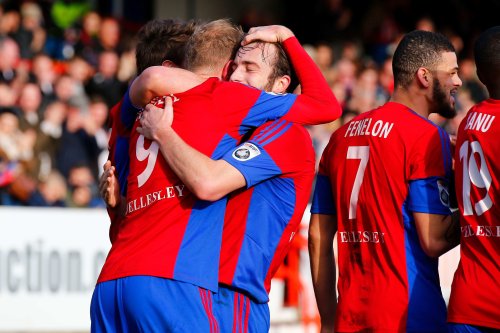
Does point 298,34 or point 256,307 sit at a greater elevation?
point 298,34

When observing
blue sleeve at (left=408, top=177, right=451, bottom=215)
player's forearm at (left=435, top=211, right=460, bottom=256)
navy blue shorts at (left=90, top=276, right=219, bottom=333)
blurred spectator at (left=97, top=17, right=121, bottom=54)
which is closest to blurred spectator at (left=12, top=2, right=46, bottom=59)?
blurred spectator at (left=97, top=17, right=121, bottom=54)

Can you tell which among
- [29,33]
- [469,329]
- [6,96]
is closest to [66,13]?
[29,33]

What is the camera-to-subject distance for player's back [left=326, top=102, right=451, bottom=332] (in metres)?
5.21

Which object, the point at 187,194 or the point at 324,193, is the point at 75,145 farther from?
the point at 187,194

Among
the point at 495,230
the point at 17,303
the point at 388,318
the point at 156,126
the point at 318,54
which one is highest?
the point at 318,54

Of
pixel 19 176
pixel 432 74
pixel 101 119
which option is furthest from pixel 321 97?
pixel 101 119

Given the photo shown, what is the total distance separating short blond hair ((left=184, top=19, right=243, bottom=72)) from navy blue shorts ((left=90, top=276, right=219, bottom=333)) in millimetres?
1129

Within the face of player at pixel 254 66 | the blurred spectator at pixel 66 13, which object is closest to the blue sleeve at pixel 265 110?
the face of player at pixel 254 66

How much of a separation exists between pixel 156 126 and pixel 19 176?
7.73m

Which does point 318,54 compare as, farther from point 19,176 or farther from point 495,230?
point 495,230

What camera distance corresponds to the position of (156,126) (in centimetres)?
459

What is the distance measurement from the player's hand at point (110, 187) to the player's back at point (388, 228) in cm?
125

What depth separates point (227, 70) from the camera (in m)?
5.04

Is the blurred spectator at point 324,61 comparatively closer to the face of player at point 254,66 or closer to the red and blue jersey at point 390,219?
the red and blue jersey at point 390,219
